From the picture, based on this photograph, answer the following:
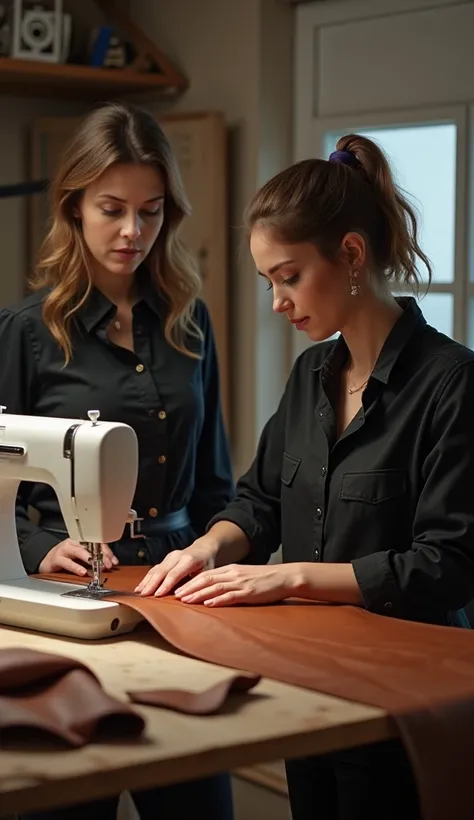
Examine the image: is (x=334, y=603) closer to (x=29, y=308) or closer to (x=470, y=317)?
(x=29, y=308)

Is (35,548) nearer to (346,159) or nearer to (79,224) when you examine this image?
(79,224)

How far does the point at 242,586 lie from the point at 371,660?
0.35 metres

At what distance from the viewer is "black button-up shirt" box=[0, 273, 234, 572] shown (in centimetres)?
262

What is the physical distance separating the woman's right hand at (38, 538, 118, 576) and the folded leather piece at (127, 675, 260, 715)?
74cm

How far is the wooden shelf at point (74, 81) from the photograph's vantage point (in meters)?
3.62

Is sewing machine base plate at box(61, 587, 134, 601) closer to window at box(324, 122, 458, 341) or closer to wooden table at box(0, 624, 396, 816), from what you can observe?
wooden table at box(0, 624, 396, 816)

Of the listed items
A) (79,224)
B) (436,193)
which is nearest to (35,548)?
(79,224)

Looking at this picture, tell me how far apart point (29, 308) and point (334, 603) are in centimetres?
94

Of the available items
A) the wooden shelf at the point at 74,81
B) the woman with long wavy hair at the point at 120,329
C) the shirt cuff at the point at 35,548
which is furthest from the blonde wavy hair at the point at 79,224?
the wooden shelf at the point at 74,81

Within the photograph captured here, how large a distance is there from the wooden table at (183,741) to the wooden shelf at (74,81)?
222cm

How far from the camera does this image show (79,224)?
8.84ft

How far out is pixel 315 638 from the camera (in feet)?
6.33

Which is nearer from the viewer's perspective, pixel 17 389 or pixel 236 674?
pixel 236 674

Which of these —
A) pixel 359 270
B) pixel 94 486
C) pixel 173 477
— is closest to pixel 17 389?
pixel 173 477
